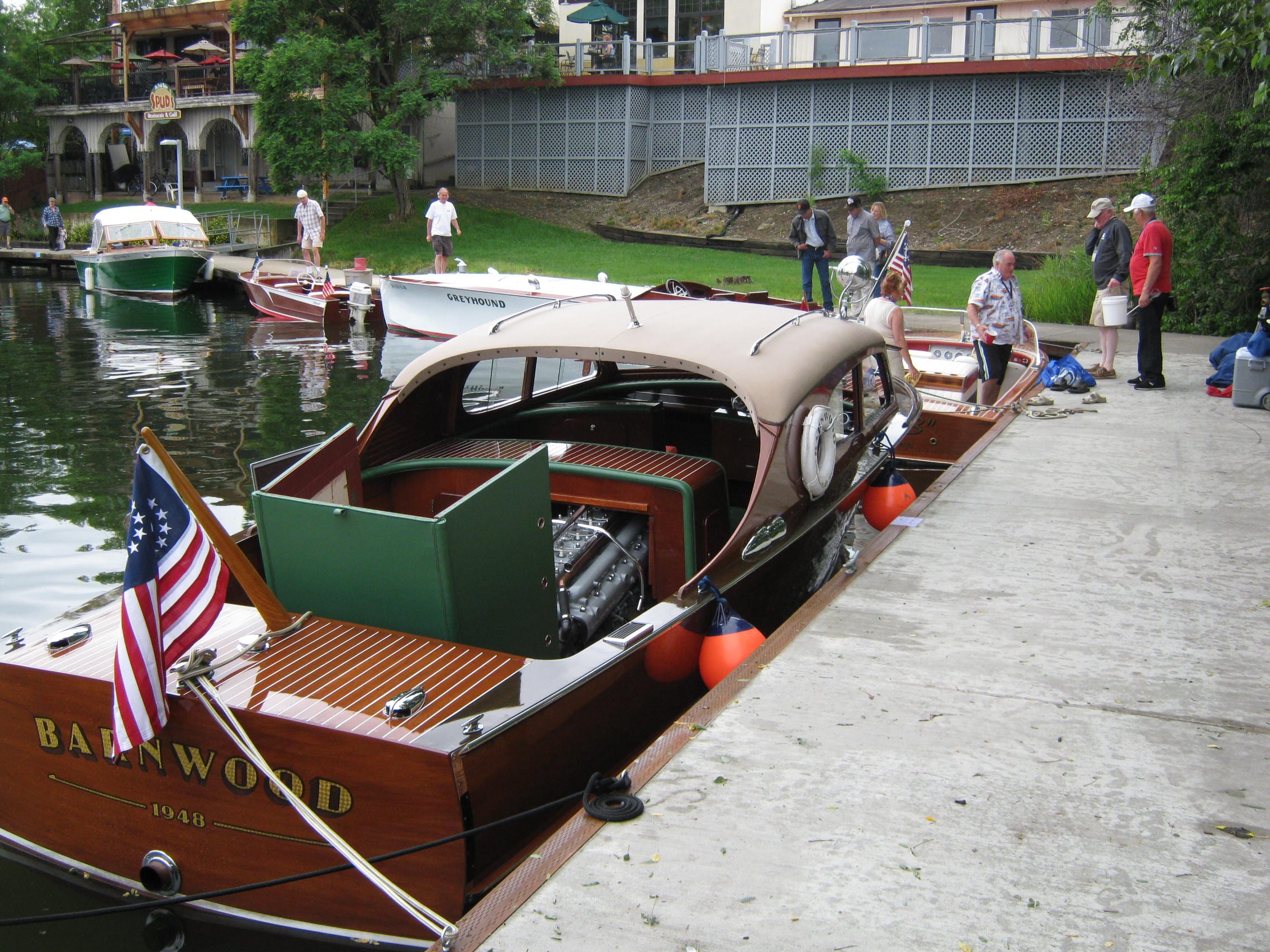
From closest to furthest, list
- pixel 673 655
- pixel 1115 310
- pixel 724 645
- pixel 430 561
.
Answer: pixel 430 561 < pixel 673 655 < pixel 724 645 < pixel 1115 310

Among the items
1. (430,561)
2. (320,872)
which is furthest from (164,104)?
→ (320,872)

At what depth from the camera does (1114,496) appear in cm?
755

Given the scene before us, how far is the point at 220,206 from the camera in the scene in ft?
139

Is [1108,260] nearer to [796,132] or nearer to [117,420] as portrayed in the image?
[117,420]

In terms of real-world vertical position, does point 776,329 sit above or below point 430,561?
above

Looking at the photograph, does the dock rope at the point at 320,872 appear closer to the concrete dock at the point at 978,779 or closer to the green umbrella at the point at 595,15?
the concrete dock at the point at 978,779

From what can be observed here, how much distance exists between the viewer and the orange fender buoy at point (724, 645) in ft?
15.8

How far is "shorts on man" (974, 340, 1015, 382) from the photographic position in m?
11.0

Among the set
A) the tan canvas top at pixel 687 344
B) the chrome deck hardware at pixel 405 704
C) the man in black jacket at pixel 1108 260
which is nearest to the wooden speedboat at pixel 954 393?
the man in black jacket at pixel 1108 260

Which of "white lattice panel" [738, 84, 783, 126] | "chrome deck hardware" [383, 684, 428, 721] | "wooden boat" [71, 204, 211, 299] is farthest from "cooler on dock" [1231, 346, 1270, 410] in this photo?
"wooden boat" [71, 204, 211, 299]

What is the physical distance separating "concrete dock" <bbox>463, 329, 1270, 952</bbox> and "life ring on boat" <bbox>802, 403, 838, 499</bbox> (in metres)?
0.54

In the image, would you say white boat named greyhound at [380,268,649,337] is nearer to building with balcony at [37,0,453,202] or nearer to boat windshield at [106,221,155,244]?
boat windshield at [106,221,155,244]

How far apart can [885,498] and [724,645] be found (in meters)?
3.26

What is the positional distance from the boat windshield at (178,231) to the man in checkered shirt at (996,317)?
24.5 meters
